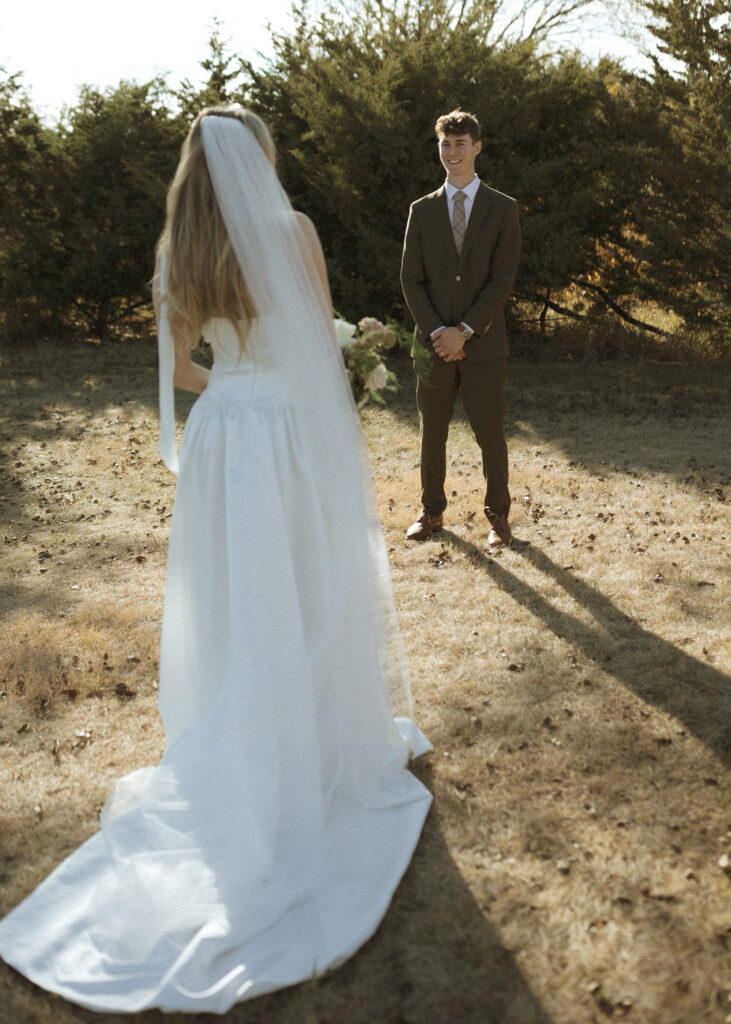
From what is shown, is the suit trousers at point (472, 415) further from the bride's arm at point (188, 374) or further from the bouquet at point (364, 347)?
the bride's arm at point (188, 374)

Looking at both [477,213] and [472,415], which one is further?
[472,415]

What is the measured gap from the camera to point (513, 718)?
3812 mm

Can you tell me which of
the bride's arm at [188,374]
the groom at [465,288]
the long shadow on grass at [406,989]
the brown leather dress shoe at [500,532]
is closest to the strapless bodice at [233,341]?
the bride's arm at [188,374]

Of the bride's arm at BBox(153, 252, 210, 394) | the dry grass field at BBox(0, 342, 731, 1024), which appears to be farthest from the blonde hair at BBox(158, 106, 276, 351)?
the dry grass field at BBox(0, 342, 731, 1024)

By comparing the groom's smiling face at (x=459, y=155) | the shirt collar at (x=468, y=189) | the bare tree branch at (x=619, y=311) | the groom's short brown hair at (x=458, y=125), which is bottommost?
the bare tree branch at (x=619, y=311)

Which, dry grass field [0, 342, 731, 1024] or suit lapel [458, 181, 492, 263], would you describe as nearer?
dry grass field [0, 342, 731, 1024]

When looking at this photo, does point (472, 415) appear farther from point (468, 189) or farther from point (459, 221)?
point (468, 189)

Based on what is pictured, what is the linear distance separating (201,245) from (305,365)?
20.5 inches

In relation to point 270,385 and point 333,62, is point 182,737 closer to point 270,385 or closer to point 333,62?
point 270,385

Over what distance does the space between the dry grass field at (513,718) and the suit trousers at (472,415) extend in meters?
0.42

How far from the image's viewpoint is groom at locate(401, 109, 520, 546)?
5.27 m

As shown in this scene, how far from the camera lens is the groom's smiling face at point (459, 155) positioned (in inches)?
199

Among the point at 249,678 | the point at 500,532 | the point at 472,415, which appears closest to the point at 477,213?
the point at 472,415

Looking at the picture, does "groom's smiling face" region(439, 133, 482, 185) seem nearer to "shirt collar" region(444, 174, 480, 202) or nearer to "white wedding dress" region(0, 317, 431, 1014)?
"shirt collar" region(444, 174, 480, 202)
